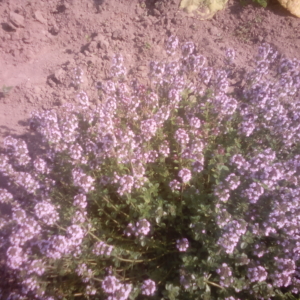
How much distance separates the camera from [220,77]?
217 inches

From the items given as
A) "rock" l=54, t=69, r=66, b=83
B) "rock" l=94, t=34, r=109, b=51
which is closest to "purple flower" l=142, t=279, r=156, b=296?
"rock" l=54, t=69, r=66, b=83

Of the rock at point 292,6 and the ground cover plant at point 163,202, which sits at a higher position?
the rock at point 292,6

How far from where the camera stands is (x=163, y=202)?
4668 mm

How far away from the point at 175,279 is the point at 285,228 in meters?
2.04

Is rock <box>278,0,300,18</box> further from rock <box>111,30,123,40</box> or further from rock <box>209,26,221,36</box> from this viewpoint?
rock <box>111,30,123,40</box>

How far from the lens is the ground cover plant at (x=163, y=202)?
3814 mm

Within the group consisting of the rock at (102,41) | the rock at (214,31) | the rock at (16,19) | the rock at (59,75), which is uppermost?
the rock at (214,31)

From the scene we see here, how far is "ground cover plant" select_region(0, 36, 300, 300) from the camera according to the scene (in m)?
3.81

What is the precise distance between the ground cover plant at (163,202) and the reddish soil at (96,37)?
2460 mm

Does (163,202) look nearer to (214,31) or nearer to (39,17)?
(214,31)

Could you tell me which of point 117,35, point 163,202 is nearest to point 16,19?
point 117,35

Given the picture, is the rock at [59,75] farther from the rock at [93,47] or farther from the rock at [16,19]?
the rock at [16,19]

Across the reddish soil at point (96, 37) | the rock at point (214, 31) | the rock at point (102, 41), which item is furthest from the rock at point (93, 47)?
the rock at point (214, 31)

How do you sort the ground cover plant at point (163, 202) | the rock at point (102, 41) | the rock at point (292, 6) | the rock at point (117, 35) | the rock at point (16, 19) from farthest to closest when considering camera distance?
the rock at point (16, 19), the rock at point (292, 6), the rock at point (117, 35), the rock at point (102, 41), the ground cover plant at point (163, 202)
